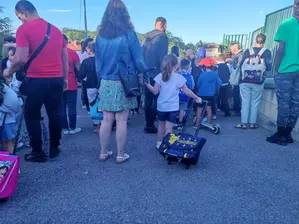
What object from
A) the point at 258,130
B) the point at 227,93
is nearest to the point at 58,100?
the point at 258,130

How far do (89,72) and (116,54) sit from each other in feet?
5.31

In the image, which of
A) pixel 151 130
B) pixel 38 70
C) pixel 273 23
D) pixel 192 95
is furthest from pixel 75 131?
pixel 273 23

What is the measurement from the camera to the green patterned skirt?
3402 mm

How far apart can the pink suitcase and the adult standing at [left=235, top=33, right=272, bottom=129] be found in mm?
4447

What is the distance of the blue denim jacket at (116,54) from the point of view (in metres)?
3.33

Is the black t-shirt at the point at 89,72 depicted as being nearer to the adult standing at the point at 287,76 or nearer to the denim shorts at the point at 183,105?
the denim shorts at the point at 183,105

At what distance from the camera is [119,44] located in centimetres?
331

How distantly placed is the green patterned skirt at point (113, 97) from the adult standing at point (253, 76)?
3.00 meters

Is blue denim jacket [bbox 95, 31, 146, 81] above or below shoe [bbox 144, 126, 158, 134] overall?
above

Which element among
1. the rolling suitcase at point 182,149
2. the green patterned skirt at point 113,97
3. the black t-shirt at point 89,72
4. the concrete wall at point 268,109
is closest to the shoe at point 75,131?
the black t-shirt at point 89,72

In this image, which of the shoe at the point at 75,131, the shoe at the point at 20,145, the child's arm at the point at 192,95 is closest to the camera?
the child's arm at the point at 192,95

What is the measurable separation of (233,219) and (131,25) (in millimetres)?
2573

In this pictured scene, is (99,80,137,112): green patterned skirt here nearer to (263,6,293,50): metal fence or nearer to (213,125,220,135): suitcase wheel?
(213,125,220,135): suitcase wheel

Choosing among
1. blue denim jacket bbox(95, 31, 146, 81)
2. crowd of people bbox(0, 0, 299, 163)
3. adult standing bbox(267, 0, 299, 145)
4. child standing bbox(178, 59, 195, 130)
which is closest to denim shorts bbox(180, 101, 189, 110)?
child standing bbox(178, 59, 195, 130)
